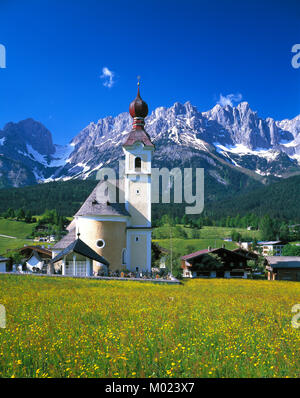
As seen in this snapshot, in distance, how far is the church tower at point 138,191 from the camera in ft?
121

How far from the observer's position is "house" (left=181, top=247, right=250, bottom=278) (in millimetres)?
56938

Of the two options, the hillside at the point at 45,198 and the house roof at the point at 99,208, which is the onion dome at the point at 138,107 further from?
the hillside at the point at 45,198

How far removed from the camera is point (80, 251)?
96.9 feet

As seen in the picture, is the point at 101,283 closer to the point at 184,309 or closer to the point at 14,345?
the point at 184,309

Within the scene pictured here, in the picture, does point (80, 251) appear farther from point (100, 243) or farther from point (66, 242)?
point (66, 242)

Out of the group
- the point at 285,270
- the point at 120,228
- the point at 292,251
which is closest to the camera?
the point at 120,228

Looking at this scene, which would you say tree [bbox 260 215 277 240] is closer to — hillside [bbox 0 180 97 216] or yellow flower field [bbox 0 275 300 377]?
hillside [bbox 0 180 97 216]

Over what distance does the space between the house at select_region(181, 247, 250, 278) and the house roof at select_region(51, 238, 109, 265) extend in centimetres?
2766

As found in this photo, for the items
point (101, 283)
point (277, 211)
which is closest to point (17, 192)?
point (277, 211)

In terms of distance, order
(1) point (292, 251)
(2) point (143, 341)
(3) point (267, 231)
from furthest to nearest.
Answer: (3) point (267, 231), (1) point (292, 251), (2) point (143, 341)

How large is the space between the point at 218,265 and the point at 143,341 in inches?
2001
